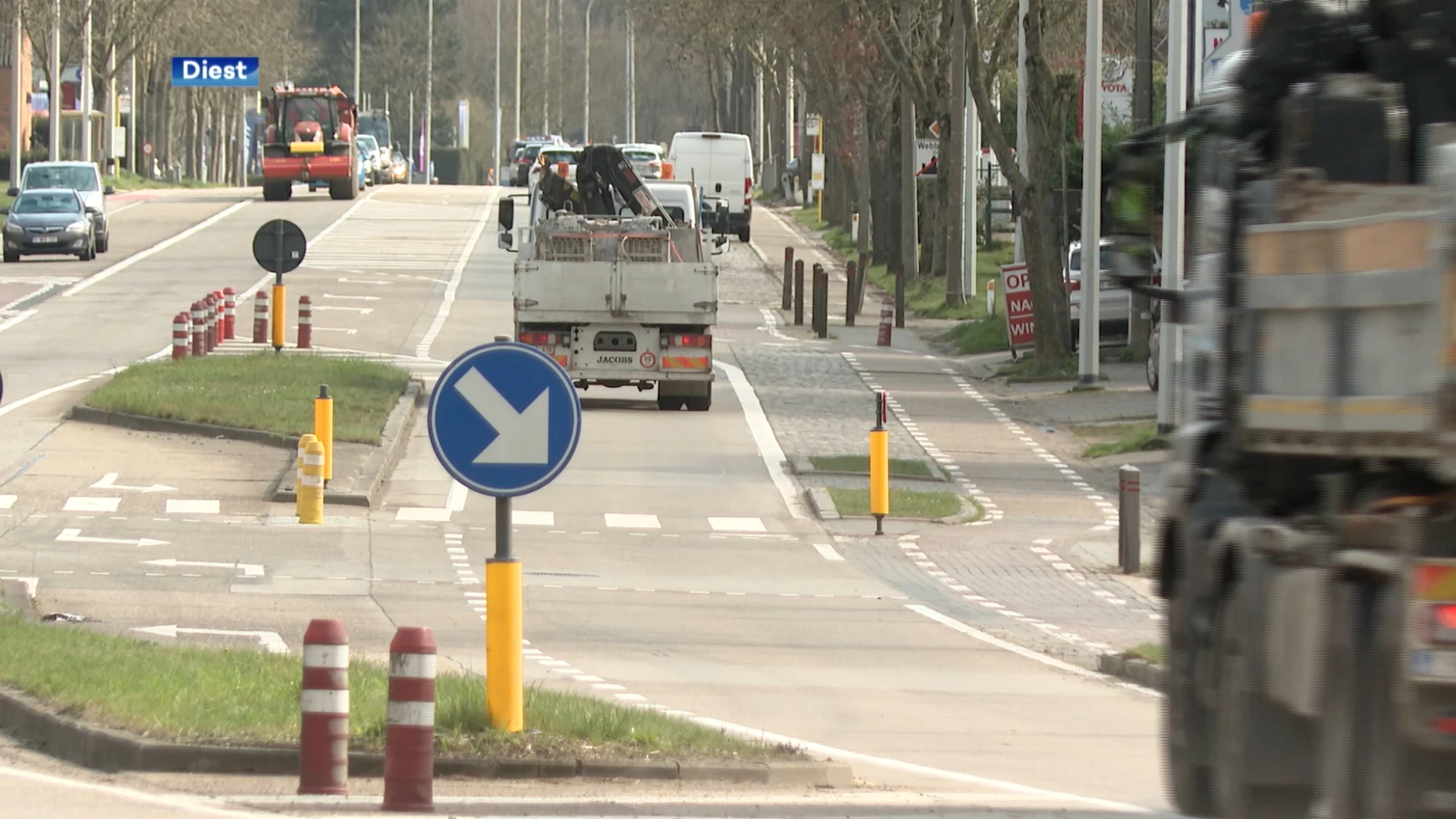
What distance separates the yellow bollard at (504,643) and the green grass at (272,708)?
13cm

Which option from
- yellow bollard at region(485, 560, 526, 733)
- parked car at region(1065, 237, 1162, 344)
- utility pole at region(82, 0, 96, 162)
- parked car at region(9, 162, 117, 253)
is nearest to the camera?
yellow bollard at region(485, 560, 526, 733)

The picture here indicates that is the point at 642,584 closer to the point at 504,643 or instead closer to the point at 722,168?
the point at 504,643

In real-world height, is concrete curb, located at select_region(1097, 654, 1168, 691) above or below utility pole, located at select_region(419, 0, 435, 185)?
below

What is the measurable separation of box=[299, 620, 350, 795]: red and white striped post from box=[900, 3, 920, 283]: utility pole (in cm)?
3760

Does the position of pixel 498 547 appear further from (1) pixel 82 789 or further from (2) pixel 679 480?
(2) pixel 679 480

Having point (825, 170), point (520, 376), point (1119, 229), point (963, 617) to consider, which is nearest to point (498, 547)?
point (520, 376)

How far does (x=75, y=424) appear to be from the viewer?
25.3 m

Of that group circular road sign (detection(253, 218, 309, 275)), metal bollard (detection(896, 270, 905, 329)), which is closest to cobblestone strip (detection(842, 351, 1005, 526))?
metal bollard (detection(896, 270, 905, 329))

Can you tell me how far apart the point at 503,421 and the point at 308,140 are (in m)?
57.6

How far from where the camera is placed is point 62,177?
5228 centimetres

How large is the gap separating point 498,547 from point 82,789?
198cm

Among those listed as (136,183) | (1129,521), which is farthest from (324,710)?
(136,183)

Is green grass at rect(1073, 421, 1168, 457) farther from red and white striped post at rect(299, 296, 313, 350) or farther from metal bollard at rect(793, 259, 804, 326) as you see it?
metal bollard at rect(793, 259, 804, 326)

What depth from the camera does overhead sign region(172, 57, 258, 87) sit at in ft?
274
